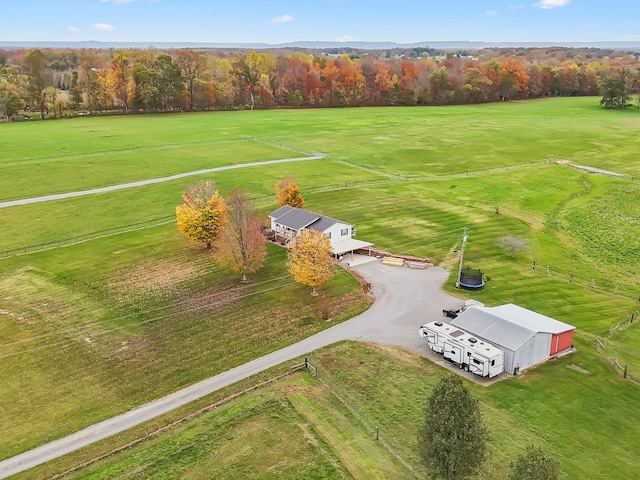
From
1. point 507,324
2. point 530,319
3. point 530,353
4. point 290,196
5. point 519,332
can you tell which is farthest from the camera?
point 290,196

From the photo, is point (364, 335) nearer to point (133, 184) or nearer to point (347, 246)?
point (347, 246)

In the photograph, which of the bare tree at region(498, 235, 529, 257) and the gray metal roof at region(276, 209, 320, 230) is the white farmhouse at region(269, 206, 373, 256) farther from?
the bare tree at region(498, 235, 529, 257)

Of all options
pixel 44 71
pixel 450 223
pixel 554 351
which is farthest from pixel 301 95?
pixel 554 351

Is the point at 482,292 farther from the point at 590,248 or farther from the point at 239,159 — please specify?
the point at 239,159

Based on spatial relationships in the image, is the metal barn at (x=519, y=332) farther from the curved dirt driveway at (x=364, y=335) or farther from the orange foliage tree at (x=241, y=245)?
the orange foliage tree at (x=241, y=245)

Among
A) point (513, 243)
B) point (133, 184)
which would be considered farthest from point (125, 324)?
point (133, 184)

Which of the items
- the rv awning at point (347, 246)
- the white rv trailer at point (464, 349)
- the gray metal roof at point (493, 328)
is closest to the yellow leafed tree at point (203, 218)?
the rv awning at point (347, 246)

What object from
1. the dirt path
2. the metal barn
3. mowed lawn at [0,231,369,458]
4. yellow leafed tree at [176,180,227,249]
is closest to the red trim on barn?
the metal barn
